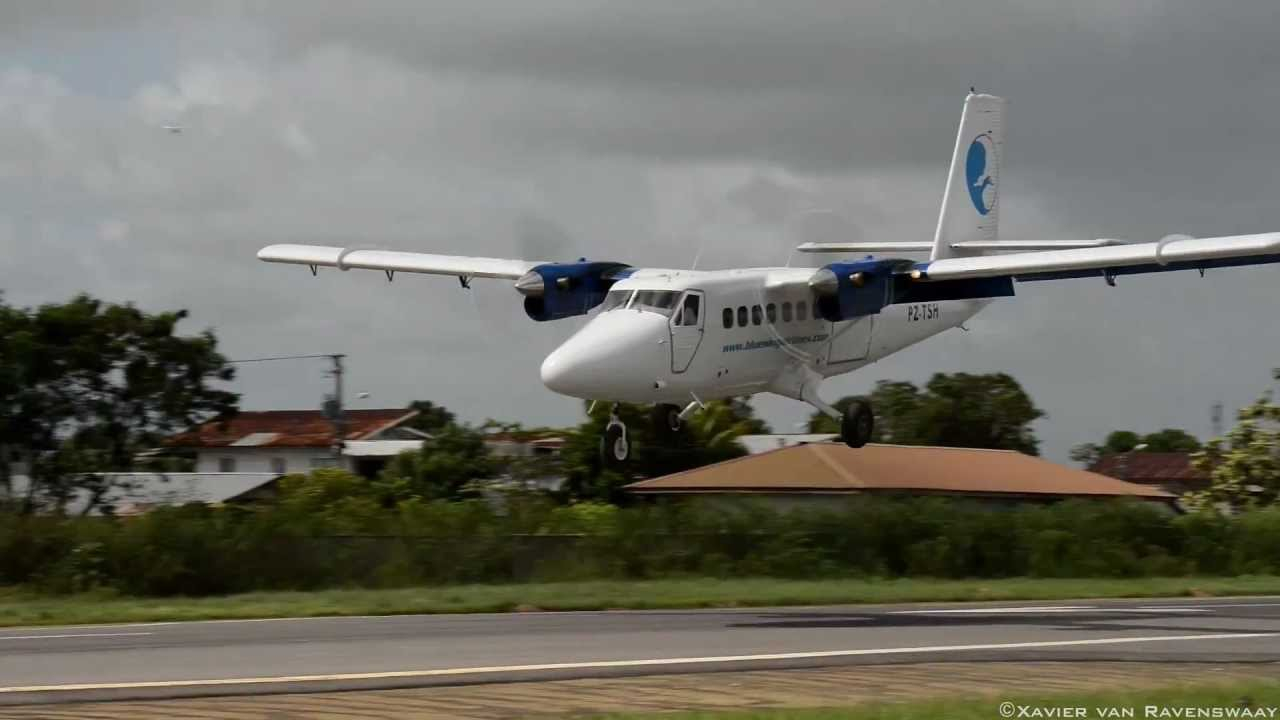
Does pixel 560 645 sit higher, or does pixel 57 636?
pixel 57 636

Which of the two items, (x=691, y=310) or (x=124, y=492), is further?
(x=124, y=492)

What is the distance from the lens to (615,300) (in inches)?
1085

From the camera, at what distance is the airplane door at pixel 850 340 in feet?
102

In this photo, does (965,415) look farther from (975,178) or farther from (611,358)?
(611,358)

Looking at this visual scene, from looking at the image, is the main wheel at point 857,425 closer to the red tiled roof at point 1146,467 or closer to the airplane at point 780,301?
the airplane at point 780,301

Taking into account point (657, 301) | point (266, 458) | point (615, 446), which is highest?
point (266, 458)

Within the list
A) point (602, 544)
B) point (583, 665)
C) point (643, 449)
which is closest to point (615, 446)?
point (602, 544)

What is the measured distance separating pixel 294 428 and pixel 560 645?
7147 cm

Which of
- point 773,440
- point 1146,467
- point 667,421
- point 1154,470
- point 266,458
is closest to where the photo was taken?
point 667,421

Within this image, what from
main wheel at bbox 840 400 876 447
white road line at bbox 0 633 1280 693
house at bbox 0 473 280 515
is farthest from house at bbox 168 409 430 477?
white road line at bbox 0 633 1280 693

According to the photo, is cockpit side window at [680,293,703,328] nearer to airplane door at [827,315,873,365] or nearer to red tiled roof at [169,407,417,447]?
airplane door at [827,315,873,365]

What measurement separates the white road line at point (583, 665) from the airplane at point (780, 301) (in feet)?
28.0

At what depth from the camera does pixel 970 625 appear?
22859 mm

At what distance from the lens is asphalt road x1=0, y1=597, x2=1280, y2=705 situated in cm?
1605
